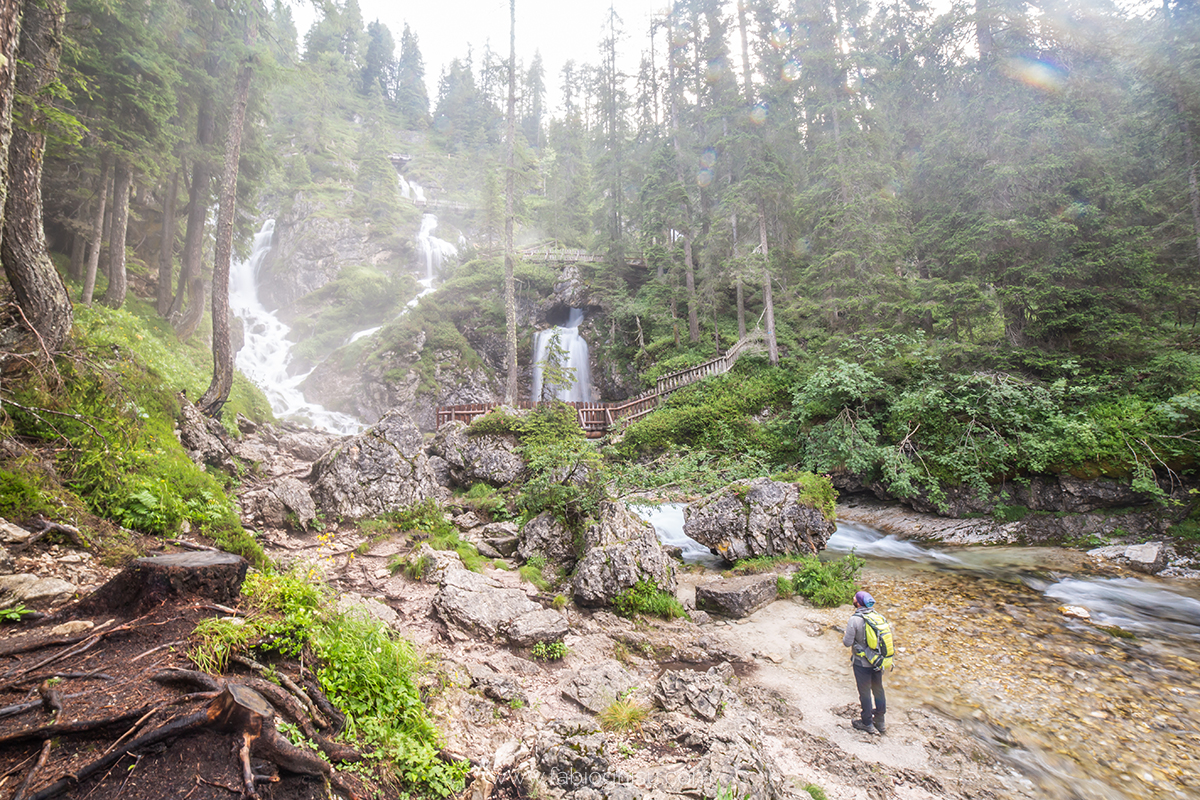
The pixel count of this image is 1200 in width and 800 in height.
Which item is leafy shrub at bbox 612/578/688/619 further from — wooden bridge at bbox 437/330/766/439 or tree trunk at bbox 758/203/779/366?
tree trunk at bbox 758/203/779/366

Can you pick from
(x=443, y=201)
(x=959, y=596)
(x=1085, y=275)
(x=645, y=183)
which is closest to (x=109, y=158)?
(x=645, y=183)

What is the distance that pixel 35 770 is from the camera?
79.1 inches

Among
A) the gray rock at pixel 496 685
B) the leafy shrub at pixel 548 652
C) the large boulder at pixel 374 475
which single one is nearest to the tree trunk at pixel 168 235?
the large boulder at pixel 374 475

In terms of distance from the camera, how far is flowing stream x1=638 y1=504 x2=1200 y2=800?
4.87 meters

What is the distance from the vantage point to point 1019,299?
13.0m

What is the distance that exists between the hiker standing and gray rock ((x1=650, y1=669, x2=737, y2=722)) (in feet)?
4.97

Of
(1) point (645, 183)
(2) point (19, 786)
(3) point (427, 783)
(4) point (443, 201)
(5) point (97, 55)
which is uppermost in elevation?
(4) point (443, 201)

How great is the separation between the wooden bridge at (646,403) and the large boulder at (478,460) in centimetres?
487

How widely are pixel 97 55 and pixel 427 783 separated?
1738cm

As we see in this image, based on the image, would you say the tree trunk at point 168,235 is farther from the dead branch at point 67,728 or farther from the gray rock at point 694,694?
the gray rock at point 694,694

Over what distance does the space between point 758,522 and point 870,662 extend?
5.51 metres

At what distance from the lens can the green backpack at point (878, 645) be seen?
5.45 metres

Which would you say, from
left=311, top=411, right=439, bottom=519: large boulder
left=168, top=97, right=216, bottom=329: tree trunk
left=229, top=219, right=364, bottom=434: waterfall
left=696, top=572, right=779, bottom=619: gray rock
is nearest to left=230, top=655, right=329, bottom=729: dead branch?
left=696, top=572, right=779, bottom=619: gray rock

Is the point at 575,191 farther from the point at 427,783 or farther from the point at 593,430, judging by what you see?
the point at 427,783
